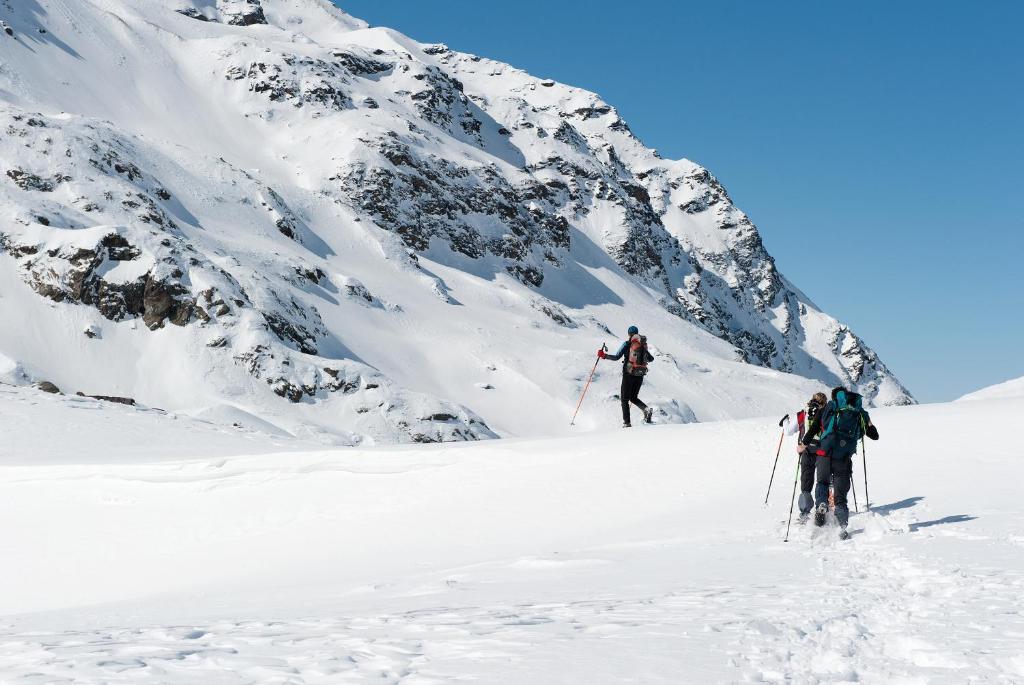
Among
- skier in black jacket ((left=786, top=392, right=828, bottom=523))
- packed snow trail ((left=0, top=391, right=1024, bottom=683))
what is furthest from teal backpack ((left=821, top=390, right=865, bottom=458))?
packed snow trail ((left=0, top=391, right=1024, bottom=683))

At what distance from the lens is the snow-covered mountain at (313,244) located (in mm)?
49531

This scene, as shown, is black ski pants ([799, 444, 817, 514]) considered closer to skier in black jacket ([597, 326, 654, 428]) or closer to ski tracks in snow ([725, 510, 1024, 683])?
ski tracks in snow ([725, 510, 1024, 683])

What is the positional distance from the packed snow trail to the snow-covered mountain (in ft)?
78.1

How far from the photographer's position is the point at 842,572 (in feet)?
25.8

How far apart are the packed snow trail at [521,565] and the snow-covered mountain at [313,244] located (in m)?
23.8

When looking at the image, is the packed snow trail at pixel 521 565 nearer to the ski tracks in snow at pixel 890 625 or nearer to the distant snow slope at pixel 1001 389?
the ski tracks in snow at pixel 890 625

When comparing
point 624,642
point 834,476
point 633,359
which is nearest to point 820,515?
point 834,476

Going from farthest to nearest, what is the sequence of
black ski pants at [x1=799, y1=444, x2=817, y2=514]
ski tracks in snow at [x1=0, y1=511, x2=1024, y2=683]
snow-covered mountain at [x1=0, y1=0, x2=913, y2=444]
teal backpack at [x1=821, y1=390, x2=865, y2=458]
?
snow-covered mountain at [x1=0, y1=0, x2=913, y2=444]
black ski pants at [x1=799, y1=444, x2=817, y2=514]
teal backpack at [x1=821, y1=390, x2=865, y2=458]
ski tracks in snow at [x1=0, y1=511, x2=1024, y2=683]

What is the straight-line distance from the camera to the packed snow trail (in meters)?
4.77

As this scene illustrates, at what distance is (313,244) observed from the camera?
8012 cm

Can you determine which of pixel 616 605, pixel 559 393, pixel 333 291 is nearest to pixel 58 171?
pixel 333 291

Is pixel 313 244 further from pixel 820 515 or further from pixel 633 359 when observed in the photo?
pixel 820 515

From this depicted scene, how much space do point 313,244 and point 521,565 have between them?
74.1 metres

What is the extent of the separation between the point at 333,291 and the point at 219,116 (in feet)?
182
